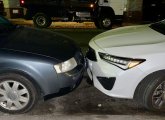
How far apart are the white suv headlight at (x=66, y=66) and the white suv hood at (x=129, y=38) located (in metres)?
0.52

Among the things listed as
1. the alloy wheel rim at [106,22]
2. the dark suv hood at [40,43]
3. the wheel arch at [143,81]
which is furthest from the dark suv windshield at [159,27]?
the alloy wheel rim at [106,22]

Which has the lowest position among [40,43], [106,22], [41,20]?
[106,22]

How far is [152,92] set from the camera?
4078 mm

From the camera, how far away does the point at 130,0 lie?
1597 centimetres

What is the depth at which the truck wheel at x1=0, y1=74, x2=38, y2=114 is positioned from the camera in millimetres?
3930

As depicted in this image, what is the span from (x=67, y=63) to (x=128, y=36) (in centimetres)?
116

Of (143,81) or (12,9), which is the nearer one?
(143,81)

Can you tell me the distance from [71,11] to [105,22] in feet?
5.34

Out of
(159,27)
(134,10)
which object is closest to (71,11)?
(134,10)

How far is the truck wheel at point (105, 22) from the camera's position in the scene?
1285cm

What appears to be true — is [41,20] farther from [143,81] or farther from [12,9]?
[143,81]

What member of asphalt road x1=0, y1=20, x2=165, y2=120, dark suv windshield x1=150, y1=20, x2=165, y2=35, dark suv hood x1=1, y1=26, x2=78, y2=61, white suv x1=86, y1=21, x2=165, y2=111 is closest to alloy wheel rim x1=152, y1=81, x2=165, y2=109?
white suv x1=86, y1=21, x2=165, y2=111

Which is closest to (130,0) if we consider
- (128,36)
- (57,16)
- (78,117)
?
(57,16)

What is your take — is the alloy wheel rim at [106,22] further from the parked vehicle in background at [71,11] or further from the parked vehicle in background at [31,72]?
the parked vehicle in background at [31,72]
